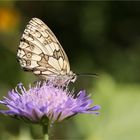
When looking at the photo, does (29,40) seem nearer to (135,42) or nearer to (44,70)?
(44,70)

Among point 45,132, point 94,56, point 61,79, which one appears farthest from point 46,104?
point 94,56

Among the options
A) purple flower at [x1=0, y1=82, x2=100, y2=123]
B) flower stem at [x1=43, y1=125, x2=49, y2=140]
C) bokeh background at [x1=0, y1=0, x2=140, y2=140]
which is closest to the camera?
flower stem at [x1=43, y1=125, x2=49, y2=140]

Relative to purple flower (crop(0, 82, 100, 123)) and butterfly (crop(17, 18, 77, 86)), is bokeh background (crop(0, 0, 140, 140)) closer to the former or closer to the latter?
butterfly (crop(17, 18, 77, 86))

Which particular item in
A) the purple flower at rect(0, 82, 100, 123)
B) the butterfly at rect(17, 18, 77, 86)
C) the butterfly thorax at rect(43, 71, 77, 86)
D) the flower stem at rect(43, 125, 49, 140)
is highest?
the butterfly at rect(17, 18, 77, 86)

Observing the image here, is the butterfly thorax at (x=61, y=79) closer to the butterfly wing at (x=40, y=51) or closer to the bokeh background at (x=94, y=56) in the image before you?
the butterfly wing at (x=40, y=51)

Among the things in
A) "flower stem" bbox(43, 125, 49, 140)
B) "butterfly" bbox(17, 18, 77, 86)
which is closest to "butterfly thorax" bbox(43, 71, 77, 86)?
"butterfly" bbox(17, 18, 77, 86)

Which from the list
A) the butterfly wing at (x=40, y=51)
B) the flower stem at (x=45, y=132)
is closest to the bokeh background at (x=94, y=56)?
the butterfly wing at (x=40, y=51)

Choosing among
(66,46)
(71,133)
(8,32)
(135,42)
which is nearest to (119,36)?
(135,42)
